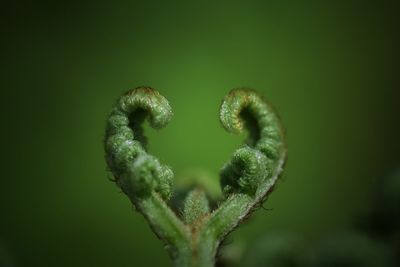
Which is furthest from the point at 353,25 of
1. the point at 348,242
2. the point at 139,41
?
the point at 348,242

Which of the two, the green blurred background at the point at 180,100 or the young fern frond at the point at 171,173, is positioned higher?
the green blurred background at the point at 180,100

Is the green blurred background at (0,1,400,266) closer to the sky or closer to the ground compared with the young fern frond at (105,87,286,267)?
closer to the sky

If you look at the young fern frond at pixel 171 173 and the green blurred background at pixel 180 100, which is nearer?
the young fern frond at pixel 171 173

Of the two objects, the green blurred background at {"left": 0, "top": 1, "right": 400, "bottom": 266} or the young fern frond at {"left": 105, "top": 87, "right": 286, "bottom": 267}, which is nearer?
the young fern frond at {"left": 105, "top": 87, "right": 286, "bottom": 267}

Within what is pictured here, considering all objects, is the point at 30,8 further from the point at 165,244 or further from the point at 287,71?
the point at 165,244
